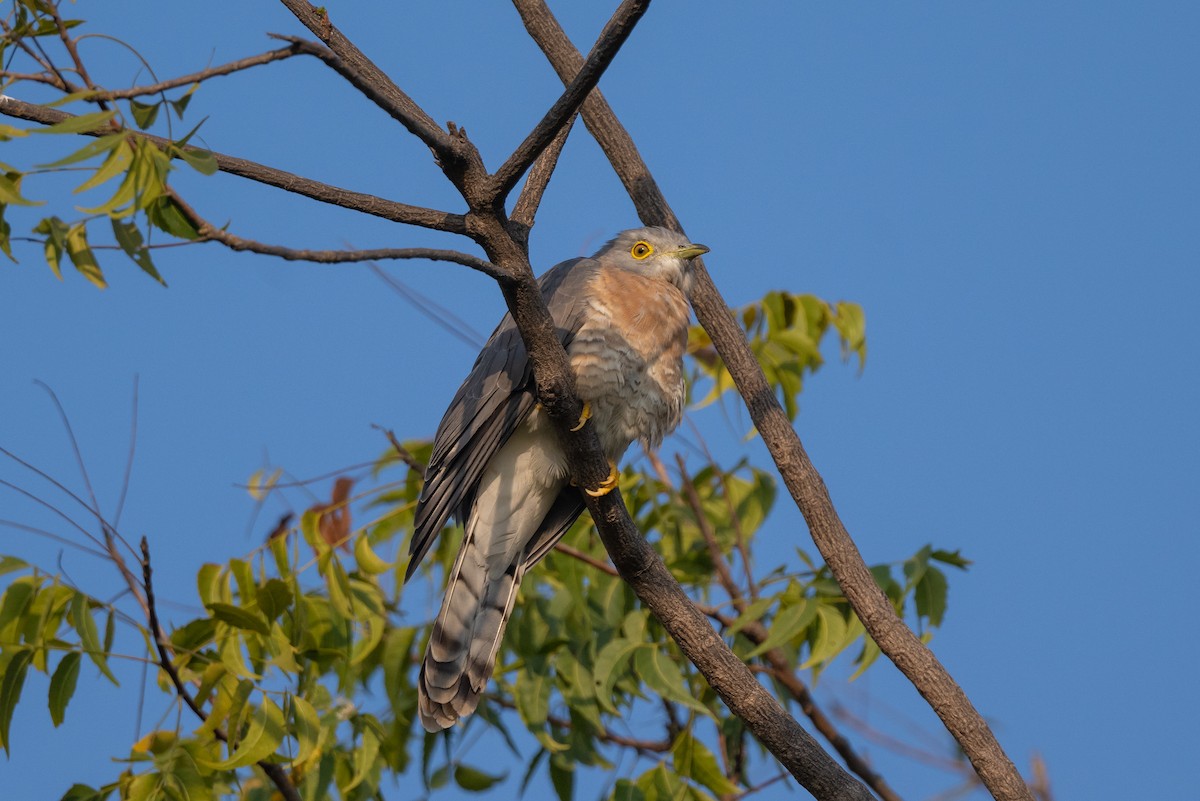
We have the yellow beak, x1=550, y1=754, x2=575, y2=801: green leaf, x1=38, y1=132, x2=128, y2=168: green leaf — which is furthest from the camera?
the yellow beak

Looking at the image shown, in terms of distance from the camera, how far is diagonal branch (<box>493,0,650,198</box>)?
2.36 m

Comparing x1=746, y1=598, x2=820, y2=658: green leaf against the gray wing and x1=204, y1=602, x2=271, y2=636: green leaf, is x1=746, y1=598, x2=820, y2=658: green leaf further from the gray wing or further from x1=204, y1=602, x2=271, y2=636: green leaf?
x1=204, y1=602, x2=271, y2=636: green leaf

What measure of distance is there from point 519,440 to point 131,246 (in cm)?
186

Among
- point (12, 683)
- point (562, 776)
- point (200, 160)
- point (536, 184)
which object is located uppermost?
point (536, 184)

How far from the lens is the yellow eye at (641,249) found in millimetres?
4258

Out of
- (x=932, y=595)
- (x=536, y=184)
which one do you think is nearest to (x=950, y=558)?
(x=932, y=595)

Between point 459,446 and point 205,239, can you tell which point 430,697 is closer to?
point 459,446

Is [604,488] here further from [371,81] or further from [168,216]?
[168,216]

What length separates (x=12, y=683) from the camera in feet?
10.2

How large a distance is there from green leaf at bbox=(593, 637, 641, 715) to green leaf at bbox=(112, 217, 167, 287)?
198 centimetres

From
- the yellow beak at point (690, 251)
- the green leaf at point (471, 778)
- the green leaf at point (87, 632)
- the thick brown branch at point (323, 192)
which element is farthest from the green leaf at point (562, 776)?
the thick brown branch at point (323, 192)

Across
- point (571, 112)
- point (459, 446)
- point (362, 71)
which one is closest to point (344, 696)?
point (459, 446)

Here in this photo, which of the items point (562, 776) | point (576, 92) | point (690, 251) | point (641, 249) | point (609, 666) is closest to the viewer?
point (576, 92)

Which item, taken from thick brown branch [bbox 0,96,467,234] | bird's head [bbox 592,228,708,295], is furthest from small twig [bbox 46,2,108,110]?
bird's head [bbox 592,228,708,295]
